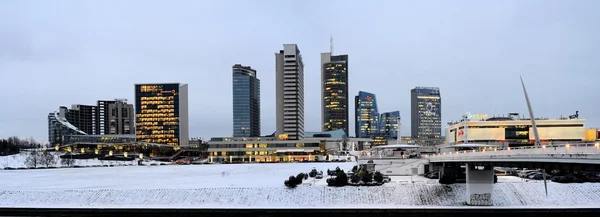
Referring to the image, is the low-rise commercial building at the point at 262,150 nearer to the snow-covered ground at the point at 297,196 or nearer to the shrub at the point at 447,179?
the shrub at the point at 447,179

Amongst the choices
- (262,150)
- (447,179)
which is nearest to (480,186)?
(447,179)

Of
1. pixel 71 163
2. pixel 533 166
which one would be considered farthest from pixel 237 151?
pixel 533 166

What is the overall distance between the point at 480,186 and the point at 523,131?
356ft

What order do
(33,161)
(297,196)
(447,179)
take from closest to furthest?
(297,196) < (447,179) < (33,161)

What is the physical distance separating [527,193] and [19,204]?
52900 millimetres

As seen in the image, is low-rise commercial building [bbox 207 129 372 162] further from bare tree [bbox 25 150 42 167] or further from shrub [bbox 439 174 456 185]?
→ shrub [bbox 439 174 456 185]

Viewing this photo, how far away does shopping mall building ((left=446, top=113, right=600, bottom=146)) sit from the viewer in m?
134

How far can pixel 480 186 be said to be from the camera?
149ft
